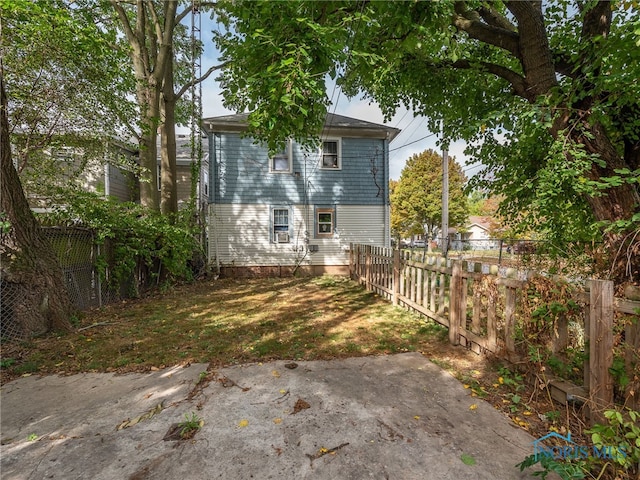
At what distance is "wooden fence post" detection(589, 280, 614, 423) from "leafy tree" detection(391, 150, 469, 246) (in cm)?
3021

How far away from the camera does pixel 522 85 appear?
13.2 feet

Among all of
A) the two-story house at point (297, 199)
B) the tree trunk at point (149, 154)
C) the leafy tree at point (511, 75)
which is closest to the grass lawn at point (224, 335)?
the leafy tree at point (511, 75)

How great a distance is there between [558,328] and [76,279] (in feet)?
24.2

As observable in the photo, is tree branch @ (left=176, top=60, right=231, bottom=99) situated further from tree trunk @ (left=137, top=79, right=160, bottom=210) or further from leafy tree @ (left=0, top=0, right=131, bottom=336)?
leafy tree @ (left=0, top=0, right=131, bottom=336)

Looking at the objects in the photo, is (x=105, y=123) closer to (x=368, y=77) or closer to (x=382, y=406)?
(x=368, y=77)

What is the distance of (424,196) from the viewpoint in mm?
31266

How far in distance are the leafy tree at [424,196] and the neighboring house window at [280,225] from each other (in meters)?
23.5

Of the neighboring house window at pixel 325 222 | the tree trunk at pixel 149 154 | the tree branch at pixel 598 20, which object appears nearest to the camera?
the tree branch at pixel 598 20

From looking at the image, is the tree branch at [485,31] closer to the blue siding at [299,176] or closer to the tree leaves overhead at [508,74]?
the tree leaves overhead at [508,74]

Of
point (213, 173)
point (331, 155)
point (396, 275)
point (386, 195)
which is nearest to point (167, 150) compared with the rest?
point (213, 173)

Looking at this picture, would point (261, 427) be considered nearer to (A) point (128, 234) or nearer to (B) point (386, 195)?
(A) point (128, 234)

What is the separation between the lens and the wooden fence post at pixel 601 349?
2057mm

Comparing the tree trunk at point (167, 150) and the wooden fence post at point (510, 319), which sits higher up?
the tree trunk at point (167, 150)

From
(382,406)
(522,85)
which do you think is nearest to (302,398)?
(382,406)
